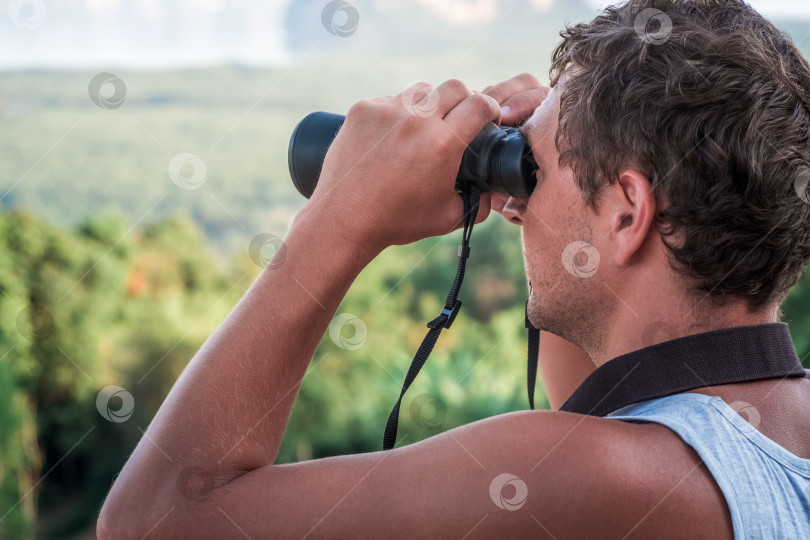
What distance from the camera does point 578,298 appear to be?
35.9 inches

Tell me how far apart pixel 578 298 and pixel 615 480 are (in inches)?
11.6

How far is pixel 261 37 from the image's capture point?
18.9ft

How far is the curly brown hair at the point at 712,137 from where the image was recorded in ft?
2.69

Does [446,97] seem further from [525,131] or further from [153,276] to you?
[153,276]

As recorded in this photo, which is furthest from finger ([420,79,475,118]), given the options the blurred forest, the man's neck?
the blurred forest

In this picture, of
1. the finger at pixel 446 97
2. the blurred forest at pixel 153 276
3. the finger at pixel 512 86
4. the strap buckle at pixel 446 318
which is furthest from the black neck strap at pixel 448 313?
the blurred forest at pixel 153 276

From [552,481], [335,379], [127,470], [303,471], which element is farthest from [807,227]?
[335,379]

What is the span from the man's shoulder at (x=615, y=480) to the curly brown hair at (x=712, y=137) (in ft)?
0.79

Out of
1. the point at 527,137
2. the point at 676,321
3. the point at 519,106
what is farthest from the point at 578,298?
the point at 519,106

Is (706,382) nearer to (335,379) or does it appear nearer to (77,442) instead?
(335,379)

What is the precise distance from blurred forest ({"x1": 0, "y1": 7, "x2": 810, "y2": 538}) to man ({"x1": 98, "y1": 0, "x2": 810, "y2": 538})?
2.49 m

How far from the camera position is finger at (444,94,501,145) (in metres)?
0.89

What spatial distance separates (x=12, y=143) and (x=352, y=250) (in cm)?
496

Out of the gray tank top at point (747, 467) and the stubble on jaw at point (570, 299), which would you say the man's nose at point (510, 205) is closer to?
the stubble on jaw at point (570, 299)
